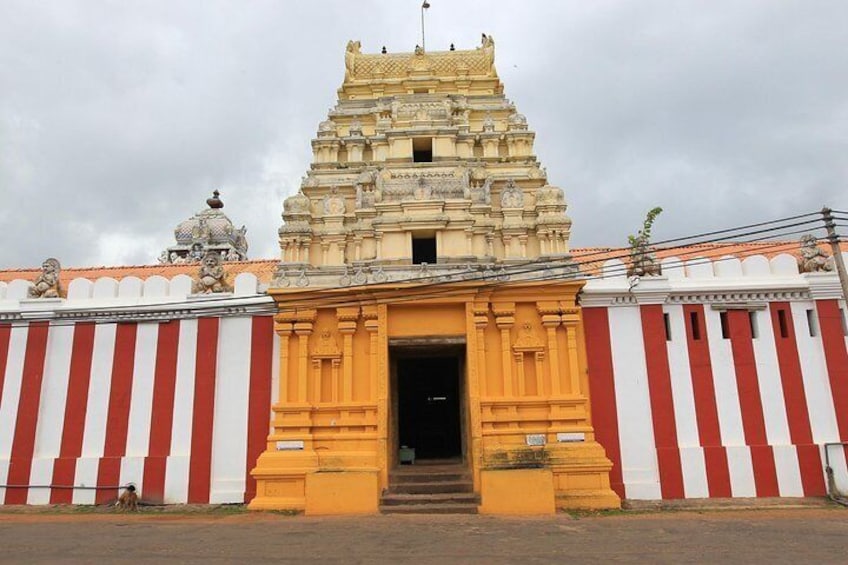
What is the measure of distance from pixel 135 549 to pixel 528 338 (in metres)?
8.57

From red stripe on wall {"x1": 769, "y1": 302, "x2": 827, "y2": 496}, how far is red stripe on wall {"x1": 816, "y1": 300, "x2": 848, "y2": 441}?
2.12 ft

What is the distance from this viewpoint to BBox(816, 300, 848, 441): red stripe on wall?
1380cm

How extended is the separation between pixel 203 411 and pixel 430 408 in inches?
275

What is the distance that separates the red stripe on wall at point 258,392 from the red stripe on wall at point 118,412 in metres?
2.99

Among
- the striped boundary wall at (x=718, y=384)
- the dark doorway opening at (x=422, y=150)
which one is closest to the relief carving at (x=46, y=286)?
the dark doorway opening at (x=422, y=150)

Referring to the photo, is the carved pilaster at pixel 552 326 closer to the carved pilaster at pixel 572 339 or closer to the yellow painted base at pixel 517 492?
the carved pilaster at pixel 572 339

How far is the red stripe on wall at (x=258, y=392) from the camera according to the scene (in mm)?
13930

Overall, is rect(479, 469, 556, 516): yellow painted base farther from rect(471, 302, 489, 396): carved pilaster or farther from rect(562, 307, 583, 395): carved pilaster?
rect(562, 307, 583, 395): carved pilaster

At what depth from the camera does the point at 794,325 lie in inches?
567

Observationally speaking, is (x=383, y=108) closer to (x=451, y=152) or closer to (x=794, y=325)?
(x=451, y=152)

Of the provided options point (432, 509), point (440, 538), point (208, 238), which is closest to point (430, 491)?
point (432, 509)

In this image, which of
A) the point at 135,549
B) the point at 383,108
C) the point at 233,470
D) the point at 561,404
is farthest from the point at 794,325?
the point at 135,549

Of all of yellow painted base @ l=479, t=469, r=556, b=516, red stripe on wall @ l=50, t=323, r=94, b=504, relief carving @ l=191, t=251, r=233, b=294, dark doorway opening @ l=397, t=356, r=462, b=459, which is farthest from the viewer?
dark doorway opening @ l=397, t=356, r=462, b=459

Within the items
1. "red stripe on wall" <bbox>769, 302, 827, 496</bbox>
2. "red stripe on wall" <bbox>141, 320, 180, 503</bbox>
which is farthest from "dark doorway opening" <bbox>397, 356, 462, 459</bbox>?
"red stripe on wall" <bbox>769, 302, 827, 496</bbox>
